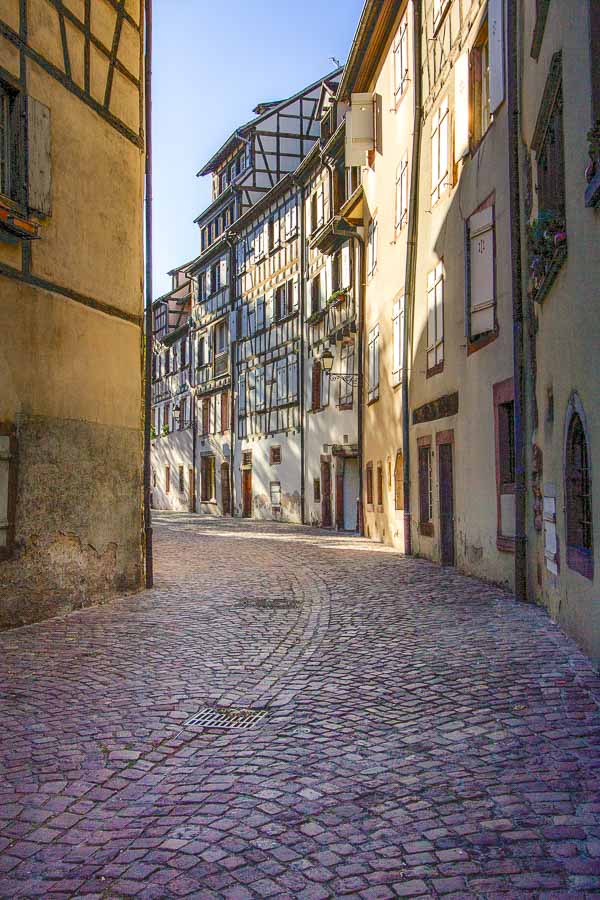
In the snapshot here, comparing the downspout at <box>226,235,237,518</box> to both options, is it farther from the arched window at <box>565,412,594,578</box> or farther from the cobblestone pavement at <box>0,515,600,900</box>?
the arched window at <box>565,412,594,578</box>

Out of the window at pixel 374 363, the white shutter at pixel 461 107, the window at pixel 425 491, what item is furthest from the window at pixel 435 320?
the window at pixel 374 363

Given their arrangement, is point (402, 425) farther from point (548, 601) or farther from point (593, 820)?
point (593, 820)

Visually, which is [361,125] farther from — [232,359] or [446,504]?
[232,359]

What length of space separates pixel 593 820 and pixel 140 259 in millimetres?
9610

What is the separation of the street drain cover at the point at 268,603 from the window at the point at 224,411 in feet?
88.5

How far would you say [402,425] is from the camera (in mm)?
17406

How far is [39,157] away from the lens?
30.3 ft

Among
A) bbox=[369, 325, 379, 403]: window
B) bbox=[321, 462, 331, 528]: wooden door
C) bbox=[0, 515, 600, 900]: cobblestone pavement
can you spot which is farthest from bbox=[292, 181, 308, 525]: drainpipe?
bbox=[0, 515, 600, 900]: cobblestone pavement

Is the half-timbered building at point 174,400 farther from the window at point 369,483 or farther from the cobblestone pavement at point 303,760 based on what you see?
the cobblestone pavement at point 303,760

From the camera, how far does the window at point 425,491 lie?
15654 mm

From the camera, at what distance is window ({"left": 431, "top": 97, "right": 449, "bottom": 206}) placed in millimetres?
14188

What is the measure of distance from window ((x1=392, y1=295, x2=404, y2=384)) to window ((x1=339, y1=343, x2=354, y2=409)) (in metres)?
4.90

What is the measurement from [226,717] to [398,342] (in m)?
13.4

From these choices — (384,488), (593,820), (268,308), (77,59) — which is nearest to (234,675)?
(593,820)
